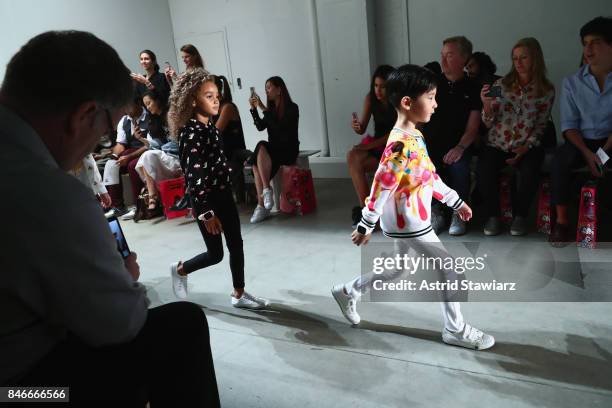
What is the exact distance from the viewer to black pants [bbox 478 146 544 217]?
3.49m

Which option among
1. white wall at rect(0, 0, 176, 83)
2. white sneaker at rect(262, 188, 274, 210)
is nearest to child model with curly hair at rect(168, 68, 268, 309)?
white sneaker at rect(262, 188, 274, 210)

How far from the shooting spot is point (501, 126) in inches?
142

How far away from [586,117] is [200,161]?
99.0 inches

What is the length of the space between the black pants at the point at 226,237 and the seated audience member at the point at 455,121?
65.7 inches

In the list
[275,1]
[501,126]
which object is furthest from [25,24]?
[501,126]

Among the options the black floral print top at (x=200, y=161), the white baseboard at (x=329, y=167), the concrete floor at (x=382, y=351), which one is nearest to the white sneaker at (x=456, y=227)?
the concrete floor at (x=382, y=351)

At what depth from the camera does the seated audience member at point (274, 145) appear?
15.2 feet

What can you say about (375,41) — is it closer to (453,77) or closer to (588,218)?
(453,77)

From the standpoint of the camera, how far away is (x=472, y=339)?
2215mm

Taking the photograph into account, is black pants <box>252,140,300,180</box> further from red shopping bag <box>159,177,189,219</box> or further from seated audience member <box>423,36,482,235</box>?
seated audience member <box>423,36,482,235</box>

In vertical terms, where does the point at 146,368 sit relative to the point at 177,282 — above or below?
above

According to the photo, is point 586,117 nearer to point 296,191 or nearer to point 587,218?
point 587,218

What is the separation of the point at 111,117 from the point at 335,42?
4718mm

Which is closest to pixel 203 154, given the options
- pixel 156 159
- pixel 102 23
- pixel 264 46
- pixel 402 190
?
pixel 402 190
